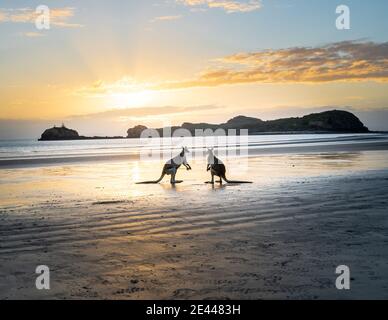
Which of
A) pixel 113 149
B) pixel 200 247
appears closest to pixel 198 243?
pixel 200 247

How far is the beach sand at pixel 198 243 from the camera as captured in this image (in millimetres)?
4242

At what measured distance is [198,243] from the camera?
19.3ft

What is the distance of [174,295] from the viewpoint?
407 centimetres

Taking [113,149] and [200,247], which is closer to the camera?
[200,247]

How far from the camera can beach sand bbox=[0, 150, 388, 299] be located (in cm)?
424

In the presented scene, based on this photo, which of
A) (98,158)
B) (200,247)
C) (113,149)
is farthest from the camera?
(113,149)

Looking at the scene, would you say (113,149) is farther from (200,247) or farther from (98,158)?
(200,247)

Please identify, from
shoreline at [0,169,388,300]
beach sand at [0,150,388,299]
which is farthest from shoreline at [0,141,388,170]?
shoreline at [0,169,388,300]

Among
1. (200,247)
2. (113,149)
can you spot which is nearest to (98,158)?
(113,149)

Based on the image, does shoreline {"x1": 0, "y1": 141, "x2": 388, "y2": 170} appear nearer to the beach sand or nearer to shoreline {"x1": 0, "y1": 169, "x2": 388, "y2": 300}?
the beach sand

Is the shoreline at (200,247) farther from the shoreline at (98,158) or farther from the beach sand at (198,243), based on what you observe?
the shoreline at (98,158)

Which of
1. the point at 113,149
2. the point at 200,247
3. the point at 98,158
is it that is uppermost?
the point at 113,149

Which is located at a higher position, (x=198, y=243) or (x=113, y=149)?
(x=113, y=149)

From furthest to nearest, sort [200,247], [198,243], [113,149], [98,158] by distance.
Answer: [113,149], [98,158], [198,243], [200,247]
